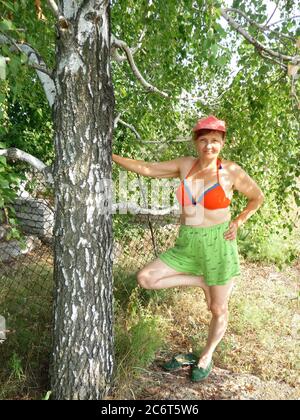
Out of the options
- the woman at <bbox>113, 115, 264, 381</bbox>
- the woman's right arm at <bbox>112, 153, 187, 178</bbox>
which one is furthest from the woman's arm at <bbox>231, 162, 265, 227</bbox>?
the woman's right arm at <bbox>112, 153, 187, 178</bbox>

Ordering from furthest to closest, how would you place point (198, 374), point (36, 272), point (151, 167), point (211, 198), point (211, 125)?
point (36, 272) < point (198, 374) < point (151, 167) < point (211, 198) < point (211, 125)

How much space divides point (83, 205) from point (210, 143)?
37.5 inches

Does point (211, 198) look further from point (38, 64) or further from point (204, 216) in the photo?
point (38, 64)

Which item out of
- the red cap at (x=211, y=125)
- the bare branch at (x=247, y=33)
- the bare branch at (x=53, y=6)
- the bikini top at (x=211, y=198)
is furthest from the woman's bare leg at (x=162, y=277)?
the bare branch at (x=53, y=6)

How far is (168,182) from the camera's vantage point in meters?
4.22

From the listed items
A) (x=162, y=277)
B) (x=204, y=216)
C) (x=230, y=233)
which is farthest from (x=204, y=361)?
(x=204, y=216)

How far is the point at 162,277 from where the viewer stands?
302 cm

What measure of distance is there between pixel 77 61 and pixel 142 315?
224cm

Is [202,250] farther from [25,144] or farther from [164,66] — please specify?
[25,144]

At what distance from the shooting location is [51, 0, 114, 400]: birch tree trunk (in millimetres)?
2338

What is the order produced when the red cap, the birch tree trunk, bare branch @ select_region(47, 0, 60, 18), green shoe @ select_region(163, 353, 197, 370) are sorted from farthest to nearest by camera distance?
green shoe @ select_region(163, 353, 197, 370)
the red cap
the birch tree trunk
bare branch @ select_region(47, 0, 60, 18)

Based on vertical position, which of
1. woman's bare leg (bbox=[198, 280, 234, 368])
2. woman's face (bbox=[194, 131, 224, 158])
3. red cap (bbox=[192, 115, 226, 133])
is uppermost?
red cap (bbox=[192, 115, 226, 133])

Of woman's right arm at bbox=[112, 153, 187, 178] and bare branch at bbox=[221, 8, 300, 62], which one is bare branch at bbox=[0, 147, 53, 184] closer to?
woman's right arm at bbox=[112, 153, 187, 178]

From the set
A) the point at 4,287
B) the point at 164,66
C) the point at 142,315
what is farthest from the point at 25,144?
the point at 142,315
